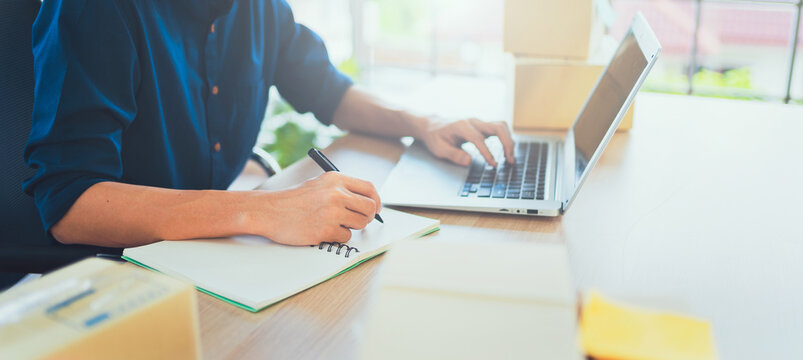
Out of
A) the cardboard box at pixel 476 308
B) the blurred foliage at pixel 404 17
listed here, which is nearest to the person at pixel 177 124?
the cardboard box at pixel 476 308

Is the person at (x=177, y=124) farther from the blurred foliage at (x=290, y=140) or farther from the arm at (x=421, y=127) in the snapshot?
the blurred foliage at (x=290, y=140)

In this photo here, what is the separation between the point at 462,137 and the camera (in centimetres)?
125

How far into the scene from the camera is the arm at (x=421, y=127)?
1227mm

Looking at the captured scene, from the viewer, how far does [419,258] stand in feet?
1.67

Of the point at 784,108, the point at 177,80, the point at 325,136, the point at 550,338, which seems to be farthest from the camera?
the point at 325,136

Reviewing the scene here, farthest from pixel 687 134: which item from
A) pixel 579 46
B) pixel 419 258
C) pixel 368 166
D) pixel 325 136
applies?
pixel 325 136

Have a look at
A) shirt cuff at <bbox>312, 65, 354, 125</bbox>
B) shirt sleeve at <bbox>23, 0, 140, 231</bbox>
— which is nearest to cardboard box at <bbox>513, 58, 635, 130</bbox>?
shirt cuff at <bbox>312, 65, 354, 125</bbox>

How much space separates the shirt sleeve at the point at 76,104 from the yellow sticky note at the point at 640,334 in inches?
28.2

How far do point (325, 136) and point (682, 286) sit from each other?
2.39 metres

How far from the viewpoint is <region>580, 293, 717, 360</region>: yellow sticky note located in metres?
0.48

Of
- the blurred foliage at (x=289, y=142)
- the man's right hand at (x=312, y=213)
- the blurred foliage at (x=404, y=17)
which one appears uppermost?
the man's right hand at (x=312, y=213)

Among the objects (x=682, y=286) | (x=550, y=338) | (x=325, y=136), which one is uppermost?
(x=550, y=338)

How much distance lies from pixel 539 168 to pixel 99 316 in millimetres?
854

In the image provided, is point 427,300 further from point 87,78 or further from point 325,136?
point 325,136
